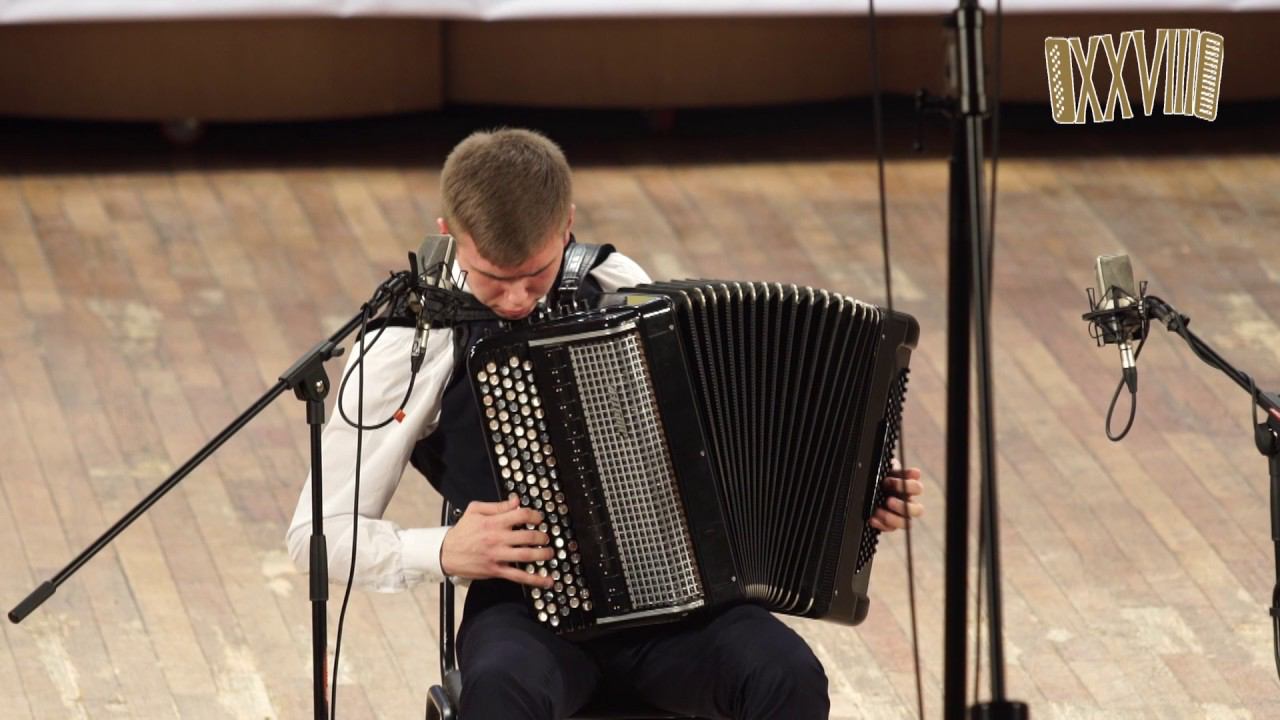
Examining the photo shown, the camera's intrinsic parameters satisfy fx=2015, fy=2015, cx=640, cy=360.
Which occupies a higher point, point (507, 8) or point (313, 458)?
point (313, 458)

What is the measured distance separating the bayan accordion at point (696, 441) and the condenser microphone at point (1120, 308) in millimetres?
275

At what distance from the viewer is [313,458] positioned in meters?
2.33

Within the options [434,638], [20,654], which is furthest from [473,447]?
[20,654]

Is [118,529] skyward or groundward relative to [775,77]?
skyward

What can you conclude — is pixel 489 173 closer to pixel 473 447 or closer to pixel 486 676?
pixel 473 447

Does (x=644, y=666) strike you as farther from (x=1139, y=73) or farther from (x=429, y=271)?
(x=1139, y=73)

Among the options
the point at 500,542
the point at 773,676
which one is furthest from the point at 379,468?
the point at 773,676

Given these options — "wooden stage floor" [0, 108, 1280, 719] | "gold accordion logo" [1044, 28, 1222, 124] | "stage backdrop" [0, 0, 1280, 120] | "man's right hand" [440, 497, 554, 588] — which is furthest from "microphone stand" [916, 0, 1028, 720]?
Result: "stage backdrop" [0, 0, 1280, 120]

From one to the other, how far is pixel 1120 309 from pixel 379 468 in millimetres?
914

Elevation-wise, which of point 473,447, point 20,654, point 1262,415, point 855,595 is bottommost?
point 1262,415

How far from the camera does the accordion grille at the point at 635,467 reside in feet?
7.78

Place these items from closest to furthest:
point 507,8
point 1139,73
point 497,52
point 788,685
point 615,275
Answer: point 788,685 → point 615,275 → point 1139,73 → point 507,8 → point 497,52

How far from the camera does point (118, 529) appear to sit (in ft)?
7.51

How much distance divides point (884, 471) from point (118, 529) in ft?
3.04
